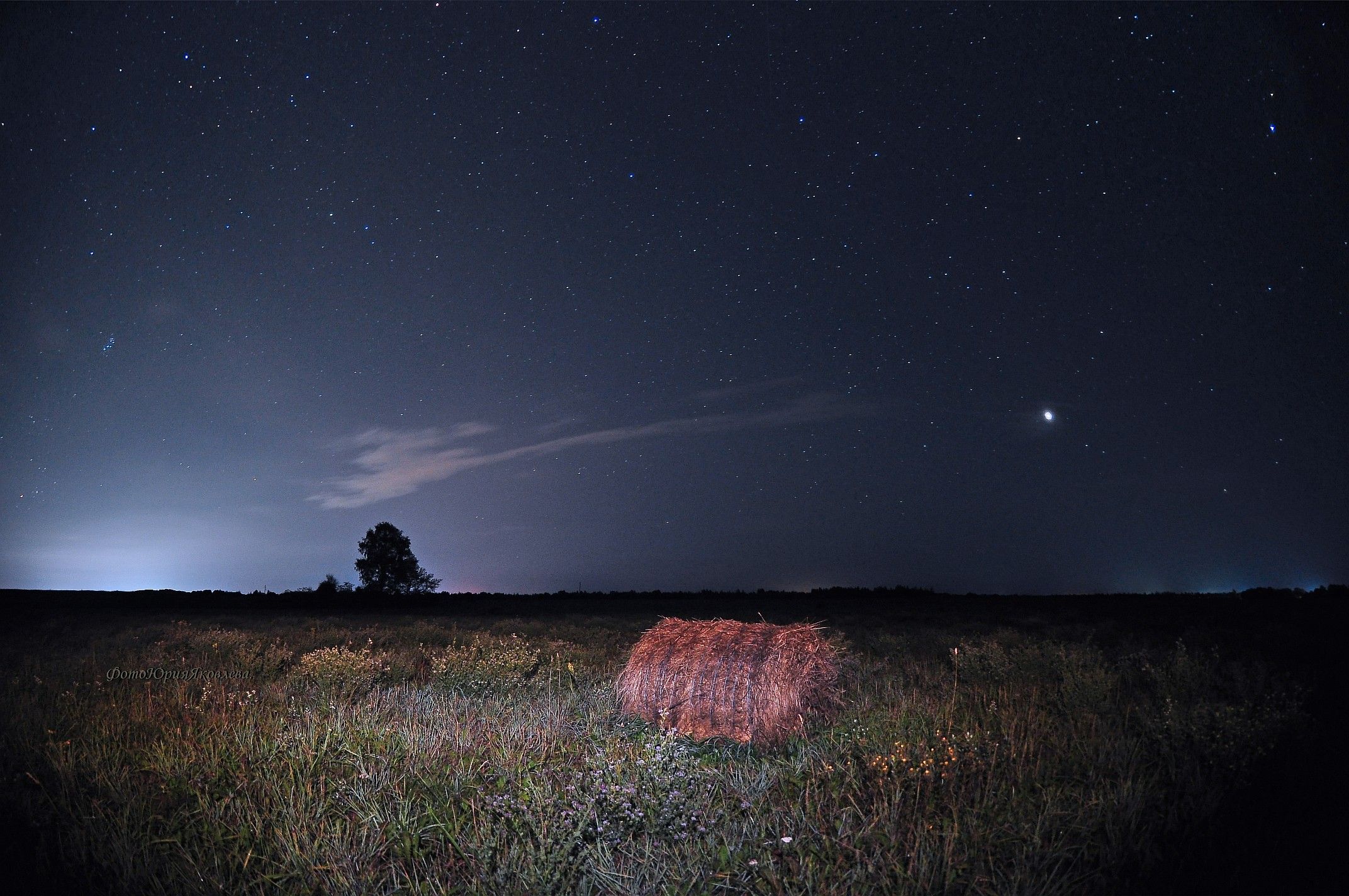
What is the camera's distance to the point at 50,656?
57.6 feet

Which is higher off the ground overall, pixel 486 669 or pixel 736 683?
pixel 736 683

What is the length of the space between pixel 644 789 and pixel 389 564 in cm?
7623

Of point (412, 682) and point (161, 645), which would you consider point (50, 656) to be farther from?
point (412, 682)

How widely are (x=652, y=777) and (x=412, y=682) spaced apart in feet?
26.9

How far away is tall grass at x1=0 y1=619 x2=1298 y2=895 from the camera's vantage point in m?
4.68

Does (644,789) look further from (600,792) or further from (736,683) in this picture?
(736,683)

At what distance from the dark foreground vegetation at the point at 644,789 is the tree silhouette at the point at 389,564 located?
6621 centimetres

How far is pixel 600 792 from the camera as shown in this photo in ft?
18.0

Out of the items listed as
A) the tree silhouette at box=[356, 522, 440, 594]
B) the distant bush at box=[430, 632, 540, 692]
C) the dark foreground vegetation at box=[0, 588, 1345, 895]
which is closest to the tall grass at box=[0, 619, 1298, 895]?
the dark foreground vegetation at box=[0, 588, 1345, 895]

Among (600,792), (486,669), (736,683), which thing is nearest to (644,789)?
(600,792)

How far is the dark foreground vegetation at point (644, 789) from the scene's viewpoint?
4.66 m

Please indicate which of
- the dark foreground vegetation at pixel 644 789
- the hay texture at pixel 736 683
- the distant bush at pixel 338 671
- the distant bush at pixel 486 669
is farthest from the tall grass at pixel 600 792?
the distant bush at pixel 486 669

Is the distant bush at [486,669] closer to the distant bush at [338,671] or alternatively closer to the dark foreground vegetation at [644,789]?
the dark foreground vegetation at [644,789]

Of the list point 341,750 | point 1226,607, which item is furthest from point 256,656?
point 1226,607
